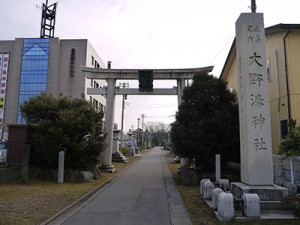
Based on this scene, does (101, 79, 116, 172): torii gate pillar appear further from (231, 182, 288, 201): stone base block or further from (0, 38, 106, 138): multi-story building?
(0, 38, 106, 138): multi-story building

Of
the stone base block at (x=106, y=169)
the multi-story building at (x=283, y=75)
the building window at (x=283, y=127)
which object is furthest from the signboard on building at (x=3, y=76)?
the building window at (x=283, y=127)

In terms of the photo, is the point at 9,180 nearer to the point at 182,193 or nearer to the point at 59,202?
the point at 59,202

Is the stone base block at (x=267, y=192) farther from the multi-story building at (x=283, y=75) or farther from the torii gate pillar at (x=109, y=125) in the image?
the torii gate pillar at (x=109, y=125)

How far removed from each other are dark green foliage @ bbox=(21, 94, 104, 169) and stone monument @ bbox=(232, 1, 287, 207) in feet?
31.2

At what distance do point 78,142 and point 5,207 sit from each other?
26.4 ft

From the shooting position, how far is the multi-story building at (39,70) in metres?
56.4

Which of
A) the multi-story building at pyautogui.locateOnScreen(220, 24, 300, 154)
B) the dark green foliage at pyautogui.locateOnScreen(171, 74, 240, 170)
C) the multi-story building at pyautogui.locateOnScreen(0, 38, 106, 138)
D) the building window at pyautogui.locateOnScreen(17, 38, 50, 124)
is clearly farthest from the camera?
the building window at pyautogui.locateOnScreen(17, 38, 50, 124)

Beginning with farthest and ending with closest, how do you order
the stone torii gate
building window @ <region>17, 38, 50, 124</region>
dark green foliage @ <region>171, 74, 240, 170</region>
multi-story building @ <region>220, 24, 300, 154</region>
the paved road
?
building window @ <region>17, 38, 50, 124</region> < the stone torii gate < dark green foliage @ <region>171, 74, 240, 170</region> < multi-story building @ <region>220, 24, 300, 154</region> < the paved road

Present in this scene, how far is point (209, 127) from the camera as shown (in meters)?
15.9

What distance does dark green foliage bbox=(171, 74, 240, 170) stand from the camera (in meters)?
15.9

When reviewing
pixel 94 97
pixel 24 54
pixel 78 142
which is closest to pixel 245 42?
pixel 78 142

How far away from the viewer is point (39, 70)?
5809cm

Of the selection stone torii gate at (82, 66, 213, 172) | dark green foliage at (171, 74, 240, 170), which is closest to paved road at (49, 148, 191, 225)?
dark green foliage at (171, 74, 240, 170)

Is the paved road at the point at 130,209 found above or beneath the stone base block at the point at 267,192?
beneath
